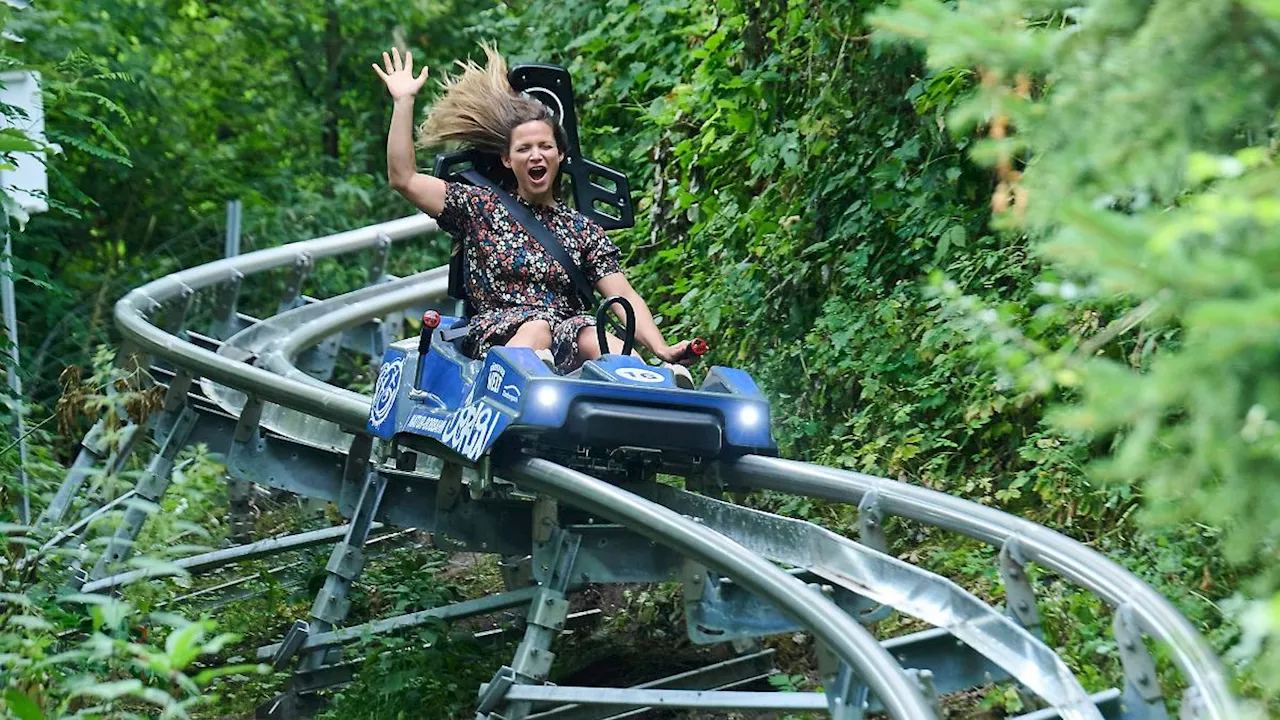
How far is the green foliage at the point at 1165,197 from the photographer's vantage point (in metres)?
2.20

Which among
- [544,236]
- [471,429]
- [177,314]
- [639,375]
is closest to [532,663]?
[471,429]

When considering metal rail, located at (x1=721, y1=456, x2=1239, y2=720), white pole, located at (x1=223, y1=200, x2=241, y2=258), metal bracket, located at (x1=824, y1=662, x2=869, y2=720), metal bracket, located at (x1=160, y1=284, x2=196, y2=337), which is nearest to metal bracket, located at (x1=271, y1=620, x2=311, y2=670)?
metal rail, located at (x1=721, y1=456, x2=1239, y2=720)

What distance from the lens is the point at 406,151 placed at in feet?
20.4

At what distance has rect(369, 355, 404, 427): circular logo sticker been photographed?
6273mm

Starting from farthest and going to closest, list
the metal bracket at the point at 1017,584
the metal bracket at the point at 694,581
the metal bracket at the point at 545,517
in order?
the metal bracket at the point at 545,517 < the metal bracket at the point at 694,581 < the metal bracket at the point at 1017,584

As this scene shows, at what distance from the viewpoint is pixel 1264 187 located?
93.0 inches

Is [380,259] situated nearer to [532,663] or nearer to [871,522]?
[532,663]

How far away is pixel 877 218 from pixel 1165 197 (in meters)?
5.33

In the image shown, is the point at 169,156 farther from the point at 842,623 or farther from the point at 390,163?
the point at 842,623

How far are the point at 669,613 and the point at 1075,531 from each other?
5.47 feet

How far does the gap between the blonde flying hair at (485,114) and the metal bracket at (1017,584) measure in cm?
301

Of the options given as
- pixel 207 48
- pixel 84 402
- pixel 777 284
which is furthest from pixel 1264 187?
pixel 207 48

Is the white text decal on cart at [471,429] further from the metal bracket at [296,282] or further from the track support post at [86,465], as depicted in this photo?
the metal bracket at [296,282]

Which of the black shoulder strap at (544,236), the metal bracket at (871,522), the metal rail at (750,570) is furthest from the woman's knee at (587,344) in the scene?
the metal bracket at (871,522)
